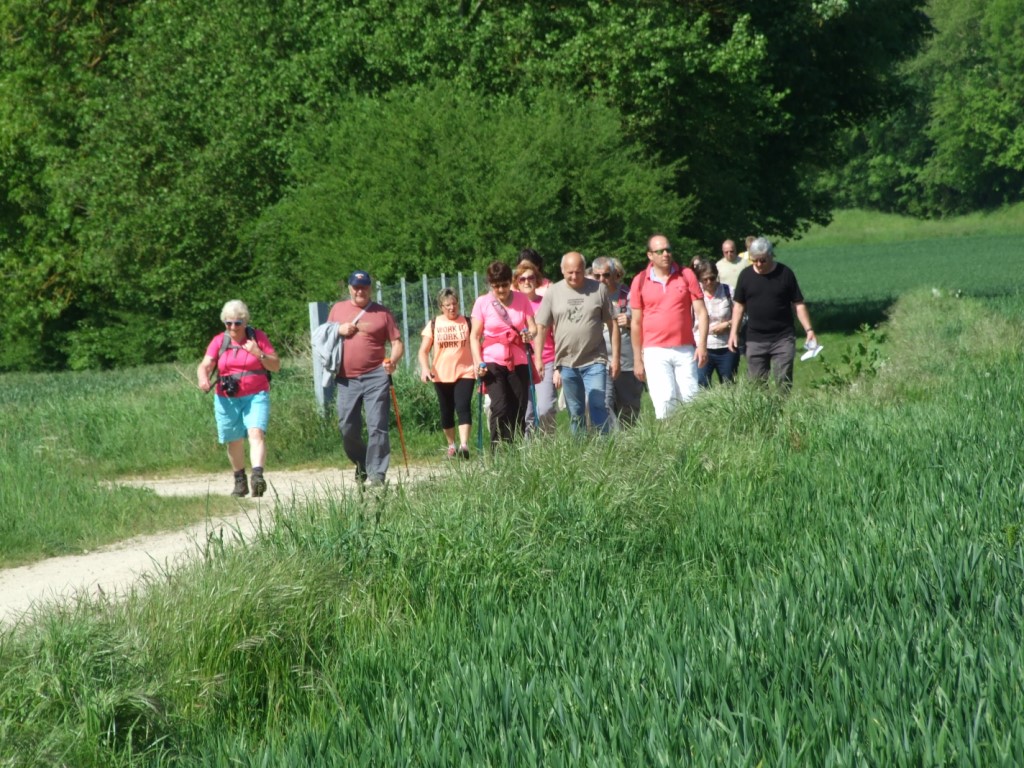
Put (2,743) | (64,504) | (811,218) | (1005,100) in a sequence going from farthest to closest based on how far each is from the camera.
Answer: (1005,100) → (811,218) → (64,504) → (2,743)

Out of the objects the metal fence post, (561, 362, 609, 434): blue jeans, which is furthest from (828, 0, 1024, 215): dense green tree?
(561, 362, 609, 434): blue jeans

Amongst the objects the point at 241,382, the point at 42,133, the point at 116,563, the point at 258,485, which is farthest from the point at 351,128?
the point at 116,563

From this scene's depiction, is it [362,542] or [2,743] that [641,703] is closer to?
[2,743]

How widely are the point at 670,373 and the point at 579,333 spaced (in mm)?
1223

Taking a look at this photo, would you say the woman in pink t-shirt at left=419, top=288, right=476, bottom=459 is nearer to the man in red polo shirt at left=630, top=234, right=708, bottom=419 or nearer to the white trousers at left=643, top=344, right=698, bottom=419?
the man in red polo shirt at left=630, top=234, right=708, bottom=419

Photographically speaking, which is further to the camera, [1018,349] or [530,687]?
[1018,349]

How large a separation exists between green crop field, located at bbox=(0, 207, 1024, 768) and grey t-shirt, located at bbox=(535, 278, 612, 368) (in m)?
1.75

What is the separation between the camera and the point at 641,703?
4281 millimetres

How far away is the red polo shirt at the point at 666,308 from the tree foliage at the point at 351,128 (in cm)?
816

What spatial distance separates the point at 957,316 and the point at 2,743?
766 inches

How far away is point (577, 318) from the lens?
11547 millimetres

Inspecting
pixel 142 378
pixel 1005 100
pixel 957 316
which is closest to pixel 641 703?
pixel 957 316

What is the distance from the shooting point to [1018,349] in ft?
52.0

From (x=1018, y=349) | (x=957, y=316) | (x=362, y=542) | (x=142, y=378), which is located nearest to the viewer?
(x=362, y=542)
